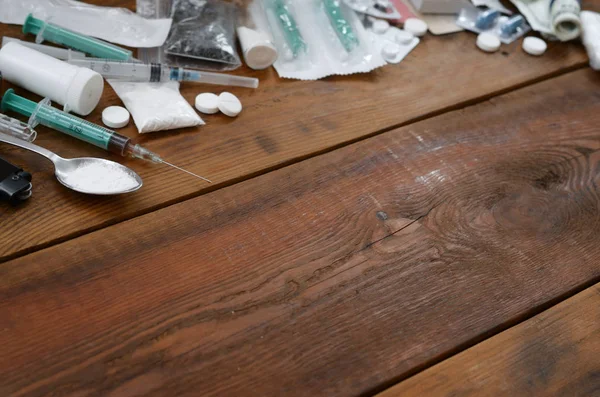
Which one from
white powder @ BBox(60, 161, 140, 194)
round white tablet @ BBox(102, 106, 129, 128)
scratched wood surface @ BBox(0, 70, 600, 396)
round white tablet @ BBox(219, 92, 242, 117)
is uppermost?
round white tablet @ BBox(102, 106, 129, 128)

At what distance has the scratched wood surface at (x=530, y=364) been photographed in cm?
72

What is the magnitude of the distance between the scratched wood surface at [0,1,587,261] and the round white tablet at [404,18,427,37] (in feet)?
0.06

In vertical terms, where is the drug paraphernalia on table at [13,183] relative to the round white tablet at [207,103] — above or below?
above

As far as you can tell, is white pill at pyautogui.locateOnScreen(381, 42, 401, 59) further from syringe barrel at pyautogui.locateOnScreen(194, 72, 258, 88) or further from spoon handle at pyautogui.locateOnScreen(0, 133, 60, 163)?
spoon handle at pyautogui.locateOnScreen(0, 133, 60, 163)

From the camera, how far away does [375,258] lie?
82 cm

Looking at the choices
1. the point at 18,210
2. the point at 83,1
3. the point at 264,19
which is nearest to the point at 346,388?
the point at 18,210

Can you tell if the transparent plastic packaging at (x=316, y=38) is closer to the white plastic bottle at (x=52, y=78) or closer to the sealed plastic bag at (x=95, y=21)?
the sealed plastic bag at (x=95, y=21)

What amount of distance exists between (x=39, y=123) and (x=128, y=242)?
0.24 metres

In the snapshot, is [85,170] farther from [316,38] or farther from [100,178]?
[316,38]

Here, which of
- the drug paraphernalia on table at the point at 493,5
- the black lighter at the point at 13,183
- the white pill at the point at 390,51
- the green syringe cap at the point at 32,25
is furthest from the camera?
the drug paraphernalia on table at the point at 493,5

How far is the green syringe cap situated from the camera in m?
1.01

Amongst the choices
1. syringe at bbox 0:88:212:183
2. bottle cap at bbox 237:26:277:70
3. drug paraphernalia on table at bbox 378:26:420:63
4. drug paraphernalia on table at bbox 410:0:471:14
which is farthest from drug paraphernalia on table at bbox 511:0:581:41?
syringe at bbox 0:88:212:183

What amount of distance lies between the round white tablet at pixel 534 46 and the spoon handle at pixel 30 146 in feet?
2.66

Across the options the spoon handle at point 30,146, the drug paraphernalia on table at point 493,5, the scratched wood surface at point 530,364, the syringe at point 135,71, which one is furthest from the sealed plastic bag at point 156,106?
the drug paraphernalia on table at point 493,5
